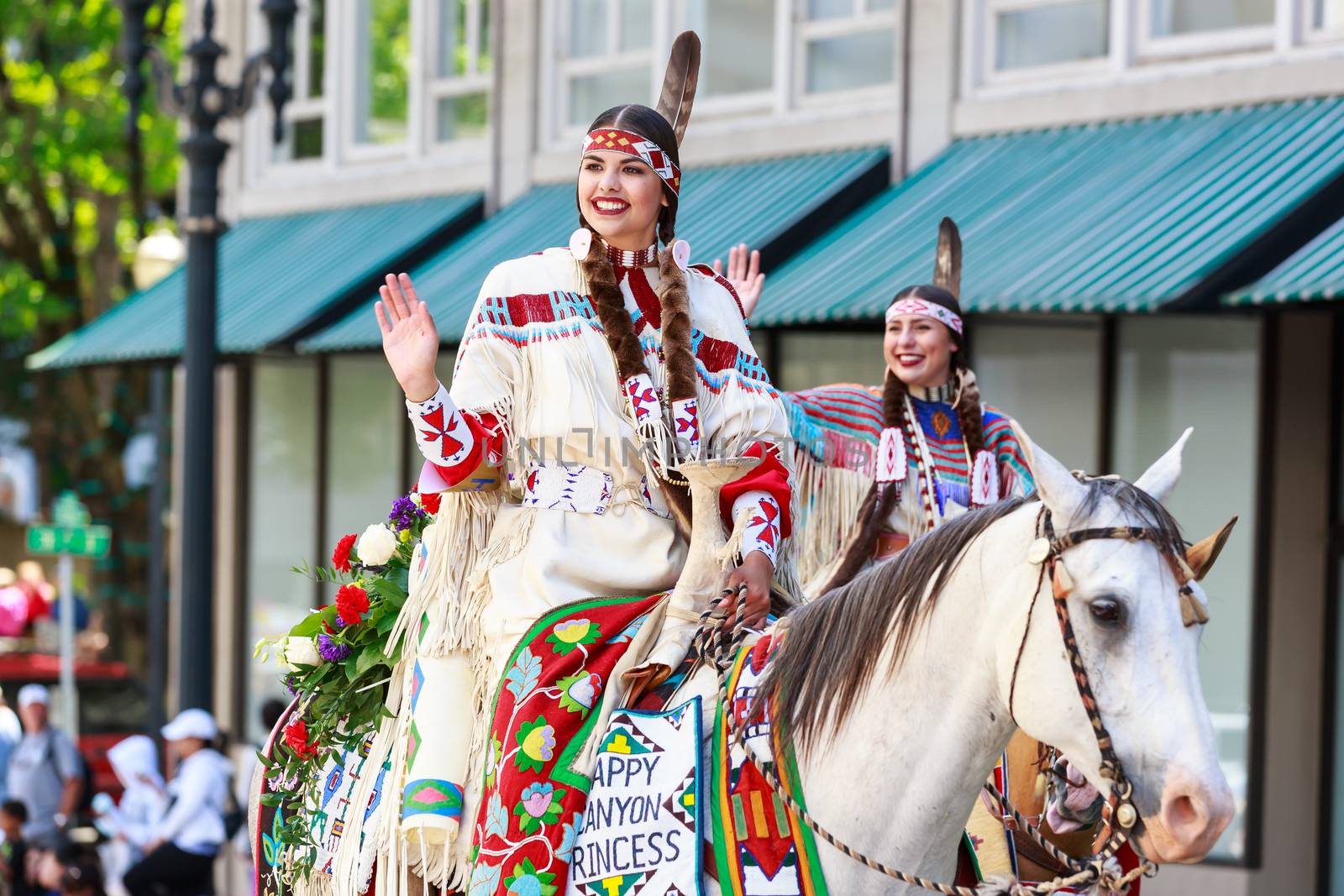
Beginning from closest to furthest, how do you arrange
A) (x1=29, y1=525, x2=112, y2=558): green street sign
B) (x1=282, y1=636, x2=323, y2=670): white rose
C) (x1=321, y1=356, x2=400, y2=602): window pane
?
(x1=282, y1=636, x2=323, y2=670): white rose, (x1=29, y1=525, x2=112, y2=558): green street sign, (x1=321, y1=356, x2=400, y2=602): window pane

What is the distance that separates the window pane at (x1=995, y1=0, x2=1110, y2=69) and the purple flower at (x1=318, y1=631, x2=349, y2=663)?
24.8ft

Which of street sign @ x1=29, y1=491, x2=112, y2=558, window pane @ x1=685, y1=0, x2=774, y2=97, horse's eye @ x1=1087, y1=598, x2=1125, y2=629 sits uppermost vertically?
window pane @ x1=685, y1=0, x2=774, y2=97

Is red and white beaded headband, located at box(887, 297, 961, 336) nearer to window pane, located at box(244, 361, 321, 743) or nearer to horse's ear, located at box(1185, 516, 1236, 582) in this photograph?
horse's ear, located at box(1185, 516, 1236, 582)

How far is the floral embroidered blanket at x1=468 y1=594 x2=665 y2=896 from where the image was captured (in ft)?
12.7

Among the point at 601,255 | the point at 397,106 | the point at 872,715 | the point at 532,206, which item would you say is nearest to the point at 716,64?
the point at 532,206

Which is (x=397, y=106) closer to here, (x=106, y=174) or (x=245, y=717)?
(x=245, y=717)

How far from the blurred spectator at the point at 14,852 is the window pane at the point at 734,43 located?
22.3 feet

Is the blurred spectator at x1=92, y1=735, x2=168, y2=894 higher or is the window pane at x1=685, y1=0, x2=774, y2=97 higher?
the window pane at x1=685, y1=0, x2=774, y2=97

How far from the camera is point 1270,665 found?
9.82 m

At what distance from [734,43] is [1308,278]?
606 cm

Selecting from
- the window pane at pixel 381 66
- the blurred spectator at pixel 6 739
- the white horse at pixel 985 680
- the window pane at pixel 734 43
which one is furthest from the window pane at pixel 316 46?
the white horse at pixel 985 680

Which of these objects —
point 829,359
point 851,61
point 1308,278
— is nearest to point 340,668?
point 1308,278

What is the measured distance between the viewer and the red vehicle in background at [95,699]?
16562mm

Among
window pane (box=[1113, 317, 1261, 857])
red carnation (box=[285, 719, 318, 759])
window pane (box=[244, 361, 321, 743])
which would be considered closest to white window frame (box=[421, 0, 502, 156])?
window pane (box=[244, 361, 321, 743])
